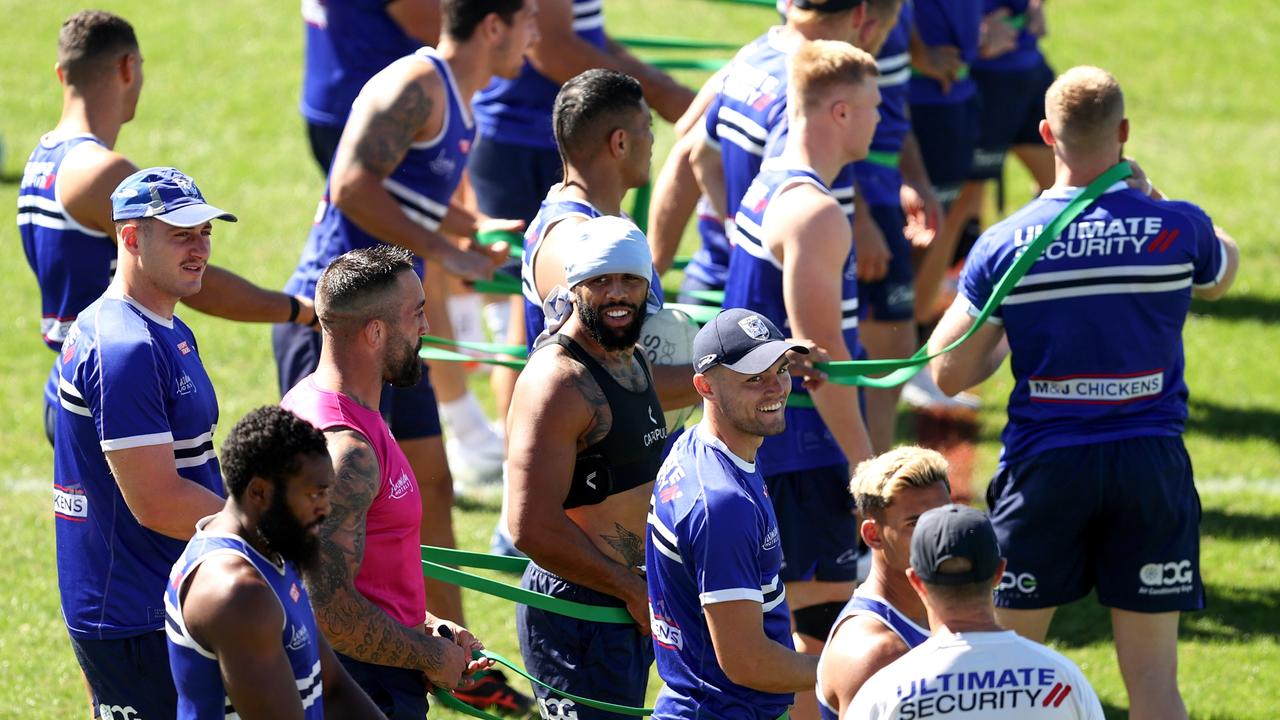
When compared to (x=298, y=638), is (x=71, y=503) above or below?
above

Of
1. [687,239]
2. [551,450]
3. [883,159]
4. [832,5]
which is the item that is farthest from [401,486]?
[687,239]

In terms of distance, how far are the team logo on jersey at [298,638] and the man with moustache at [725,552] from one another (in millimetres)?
1022

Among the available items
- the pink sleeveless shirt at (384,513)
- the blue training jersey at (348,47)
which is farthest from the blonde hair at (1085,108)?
the blue training jersey at (348,47)

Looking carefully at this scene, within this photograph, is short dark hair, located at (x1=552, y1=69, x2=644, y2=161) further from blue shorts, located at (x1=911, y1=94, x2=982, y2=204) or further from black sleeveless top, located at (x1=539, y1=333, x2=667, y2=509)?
blue shorts, located at (x1=911, y1=94, x2=982, y2=204)

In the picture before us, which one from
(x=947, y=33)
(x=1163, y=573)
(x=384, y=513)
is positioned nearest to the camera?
(x=384, y=513)

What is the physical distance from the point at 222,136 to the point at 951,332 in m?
10.9

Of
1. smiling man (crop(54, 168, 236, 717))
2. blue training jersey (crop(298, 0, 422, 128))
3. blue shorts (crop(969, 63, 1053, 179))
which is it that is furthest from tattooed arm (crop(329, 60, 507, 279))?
blue shorts (crop(969, 63, 1053, 179))

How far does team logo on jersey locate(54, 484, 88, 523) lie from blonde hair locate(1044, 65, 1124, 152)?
11.0 feet

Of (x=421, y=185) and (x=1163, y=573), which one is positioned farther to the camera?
(x=421, y=185)

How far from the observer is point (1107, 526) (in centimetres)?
585

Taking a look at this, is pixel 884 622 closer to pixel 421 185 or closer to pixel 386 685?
pixel 386 685

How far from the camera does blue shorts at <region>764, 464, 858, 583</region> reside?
20.2 feet

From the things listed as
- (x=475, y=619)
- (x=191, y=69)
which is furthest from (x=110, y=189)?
(x=191, y=69)

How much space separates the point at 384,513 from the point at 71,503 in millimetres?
1064
